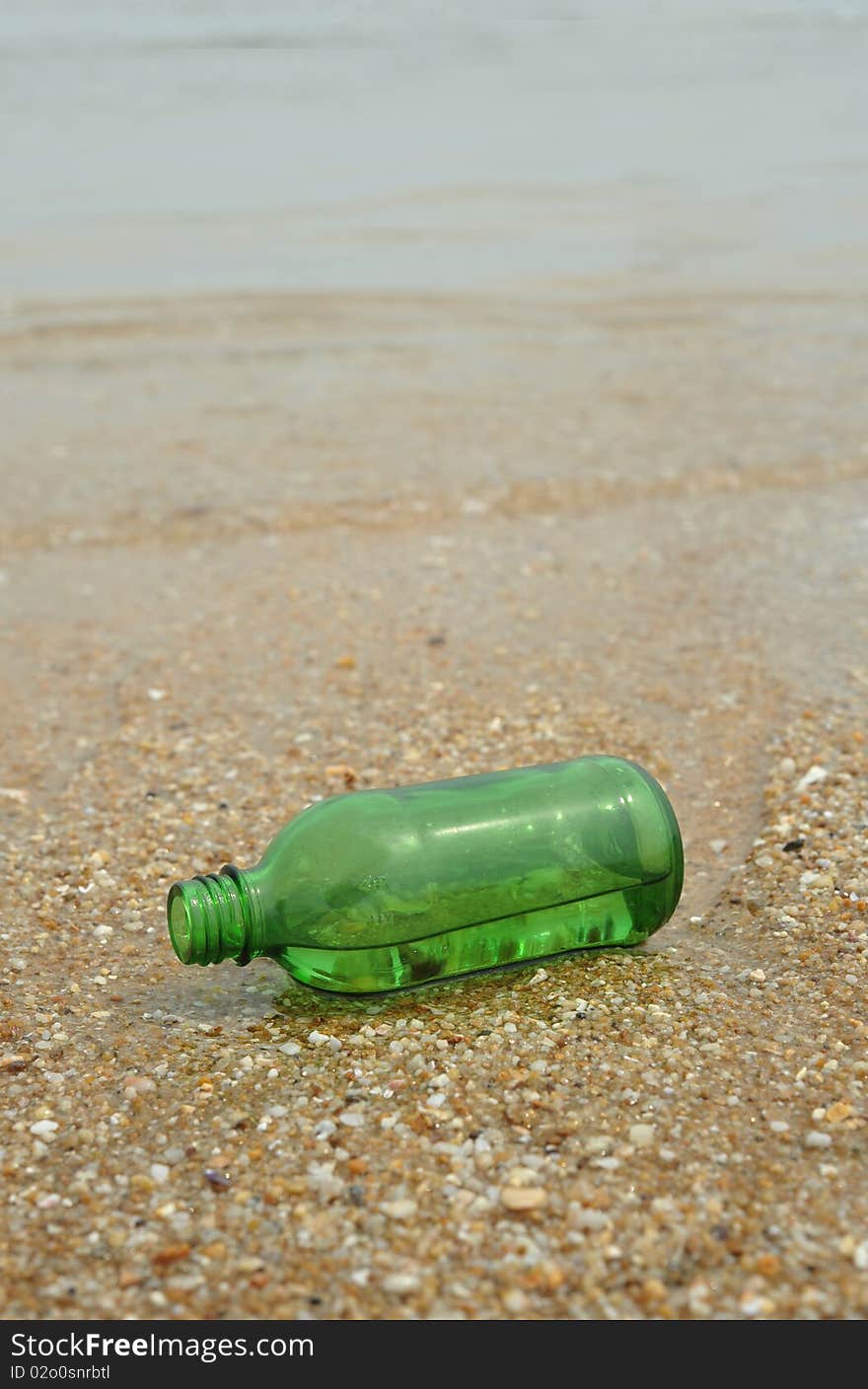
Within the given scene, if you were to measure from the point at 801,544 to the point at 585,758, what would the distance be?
6.81ft

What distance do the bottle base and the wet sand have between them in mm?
44

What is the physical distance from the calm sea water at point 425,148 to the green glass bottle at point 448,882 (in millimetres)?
5497

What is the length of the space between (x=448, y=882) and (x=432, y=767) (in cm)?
97

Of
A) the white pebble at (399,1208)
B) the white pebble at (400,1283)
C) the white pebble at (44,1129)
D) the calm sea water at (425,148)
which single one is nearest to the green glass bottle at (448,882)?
the white pebble at (44,1129)

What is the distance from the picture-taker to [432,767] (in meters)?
2.78

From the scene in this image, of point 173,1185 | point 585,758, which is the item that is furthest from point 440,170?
point 173,1185

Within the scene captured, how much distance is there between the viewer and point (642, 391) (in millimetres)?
5305

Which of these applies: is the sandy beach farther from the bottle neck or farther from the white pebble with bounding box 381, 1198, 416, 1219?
the bottle neck

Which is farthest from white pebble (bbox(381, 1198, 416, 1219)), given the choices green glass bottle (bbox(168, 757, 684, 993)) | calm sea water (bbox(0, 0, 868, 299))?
calm sea water (bbox(0, 0, 868, 299))

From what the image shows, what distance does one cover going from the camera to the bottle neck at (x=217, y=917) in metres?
1.74

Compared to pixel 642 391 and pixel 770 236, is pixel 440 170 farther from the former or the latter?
pixel 642 391

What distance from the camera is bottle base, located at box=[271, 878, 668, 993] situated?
5.98 feet

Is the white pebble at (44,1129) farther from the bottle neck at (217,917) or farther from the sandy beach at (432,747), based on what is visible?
the bottle neck at (217,917)

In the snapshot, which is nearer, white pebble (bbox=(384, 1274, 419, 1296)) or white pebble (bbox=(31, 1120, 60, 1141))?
white pebble (bbox=(384, 1274, 419, 1296))
